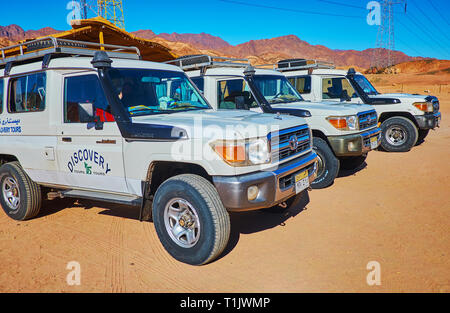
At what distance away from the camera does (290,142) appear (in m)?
4.16

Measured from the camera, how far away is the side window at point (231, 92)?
6969 mm

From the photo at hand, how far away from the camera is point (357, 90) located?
30.2ft

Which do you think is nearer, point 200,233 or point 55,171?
point 200,233

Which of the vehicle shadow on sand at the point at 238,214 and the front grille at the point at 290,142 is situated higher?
the front grille at the point at 290,142

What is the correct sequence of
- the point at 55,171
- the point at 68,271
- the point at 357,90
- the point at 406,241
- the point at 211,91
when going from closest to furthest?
the point at 68,271 < the point at 406,241 < the point at 55,171 < the point at 211,91 < the point at 357,90

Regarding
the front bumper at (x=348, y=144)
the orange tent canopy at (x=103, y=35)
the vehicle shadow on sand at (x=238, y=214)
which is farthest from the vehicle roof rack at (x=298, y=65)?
the orange tent canopy at (x=103, y=35)

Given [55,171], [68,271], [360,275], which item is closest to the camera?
[360,275]

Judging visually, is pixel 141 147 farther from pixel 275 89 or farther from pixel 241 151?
pixel 275 89

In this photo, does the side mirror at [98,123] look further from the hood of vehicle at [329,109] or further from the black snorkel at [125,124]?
the hood of vehicle at [329,109]

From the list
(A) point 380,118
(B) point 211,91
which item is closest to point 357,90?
(A) point 380,118

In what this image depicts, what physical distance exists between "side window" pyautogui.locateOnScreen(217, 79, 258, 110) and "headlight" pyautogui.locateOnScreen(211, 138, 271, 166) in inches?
133

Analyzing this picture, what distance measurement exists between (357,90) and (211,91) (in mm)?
4236

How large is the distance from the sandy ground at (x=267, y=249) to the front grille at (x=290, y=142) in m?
1.08

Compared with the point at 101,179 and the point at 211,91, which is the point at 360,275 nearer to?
the point at 101,179
